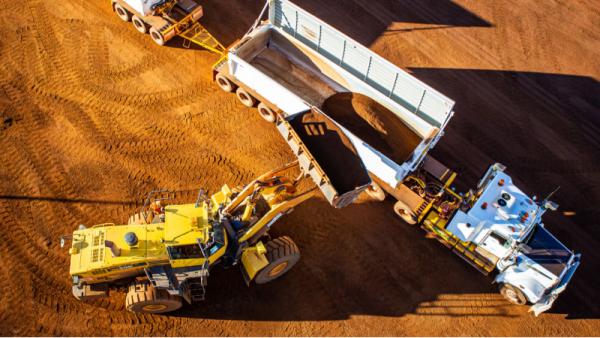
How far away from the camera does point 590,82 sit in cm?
1936

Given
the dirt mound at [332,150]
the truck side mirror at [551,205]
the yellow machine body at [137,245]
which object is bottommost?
the yellow machine body at [137,245]

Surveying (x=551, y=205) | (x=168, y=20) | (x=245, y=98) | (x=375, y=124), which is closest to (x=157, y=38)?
(x=168, y=20)

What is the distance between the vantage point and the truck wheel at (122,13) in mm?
18359

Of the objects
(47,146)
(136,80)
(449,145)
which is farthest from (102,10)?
(449,145)

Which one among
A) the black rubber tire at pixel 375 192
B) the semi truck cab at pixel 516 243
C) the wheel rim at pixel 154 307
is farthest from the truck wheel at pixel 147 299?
the semi truck cab at pixel 516 243

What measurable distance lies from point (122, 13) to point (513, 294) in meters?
16.1

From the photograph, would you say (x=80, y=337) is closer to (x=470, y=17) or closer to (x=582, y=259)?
(x=582, y=259)

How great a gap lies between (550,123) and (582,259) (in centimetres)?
517

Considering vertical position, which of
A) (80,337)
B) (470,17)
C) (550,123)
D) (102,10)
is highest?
(470,17)

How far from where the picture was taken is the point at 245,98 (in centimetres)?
1694

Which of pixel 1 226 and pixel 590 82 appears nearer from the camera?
pixel 1 226

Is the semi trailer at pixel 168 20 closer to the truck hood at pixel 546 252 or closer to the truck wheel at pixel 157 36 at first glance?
the truck wheel at pixel 157 36

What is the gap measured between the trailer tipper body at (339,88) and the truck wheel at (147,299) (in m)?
5.26

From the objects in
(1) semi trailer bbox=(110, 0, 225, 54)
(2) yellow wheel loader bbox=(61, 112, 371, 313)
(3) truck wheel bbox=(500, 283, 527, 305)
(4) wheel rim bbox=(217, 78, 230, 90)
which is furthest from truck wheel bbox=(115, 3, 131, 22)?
(3) truck wheel bbox=(500, 283, 527, 305)
